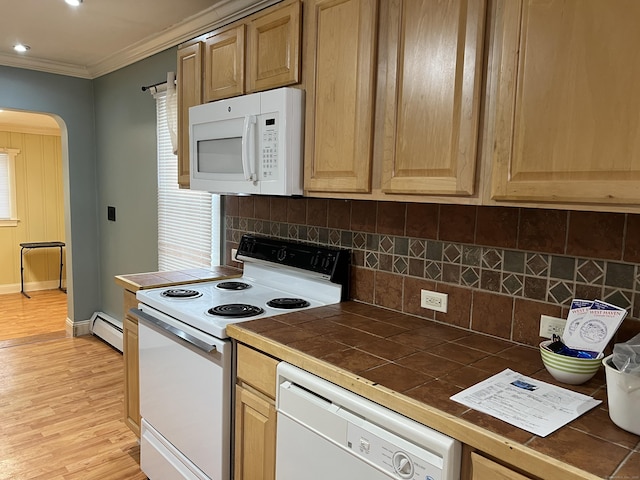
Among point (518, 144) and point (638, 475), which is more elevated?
point (518, 144)

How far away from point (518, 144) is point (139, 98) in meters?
3.19

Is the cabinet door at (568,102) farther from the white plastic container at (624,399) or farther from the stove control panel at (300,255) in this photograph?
the stove control panel at (300,255)

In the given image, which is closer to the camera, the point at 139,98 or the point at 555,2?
the point at 555,2

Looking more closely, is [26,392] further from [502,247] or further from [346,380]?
[502,247]

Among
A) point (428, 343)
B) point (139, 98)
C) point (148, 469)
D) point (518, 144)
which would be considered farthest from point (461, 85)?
point (139, 98)

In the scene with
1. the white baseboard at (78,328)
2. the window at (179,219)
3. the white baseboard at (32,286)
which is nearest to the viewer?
the window at (179,219)

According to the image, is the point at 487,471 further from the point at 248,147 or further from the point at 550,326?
the point at 248,147

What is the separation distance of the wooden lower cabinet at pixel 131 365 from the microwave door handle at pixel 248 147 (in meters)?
0.93

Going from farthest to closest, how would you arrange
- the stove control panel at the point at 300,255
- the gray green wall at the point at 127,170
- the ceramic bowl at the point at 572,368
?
1. the gray green wall at the point at 127,170
2. the stove control panel at the point at 300,255
3. the ceramic bowl at the point at 572,368

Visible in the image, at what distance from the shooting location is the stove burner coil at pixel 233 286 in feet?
7.63

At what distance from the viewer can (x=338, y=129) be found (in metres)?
1.70

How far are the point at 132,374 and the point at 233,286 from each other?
72 centimetres

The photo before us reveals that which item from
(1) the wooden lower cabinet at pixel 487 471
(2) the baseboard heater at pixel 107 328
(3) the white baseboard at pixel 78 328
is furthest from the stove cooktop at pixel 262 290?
(3) the white baseboard at pixel 78 328

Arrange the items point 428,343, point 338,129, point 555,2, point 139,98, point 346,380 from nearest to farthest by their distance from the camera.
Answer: point 555,2 → point 346,380 → point 428,343 → point 338,129 → point 139,98
